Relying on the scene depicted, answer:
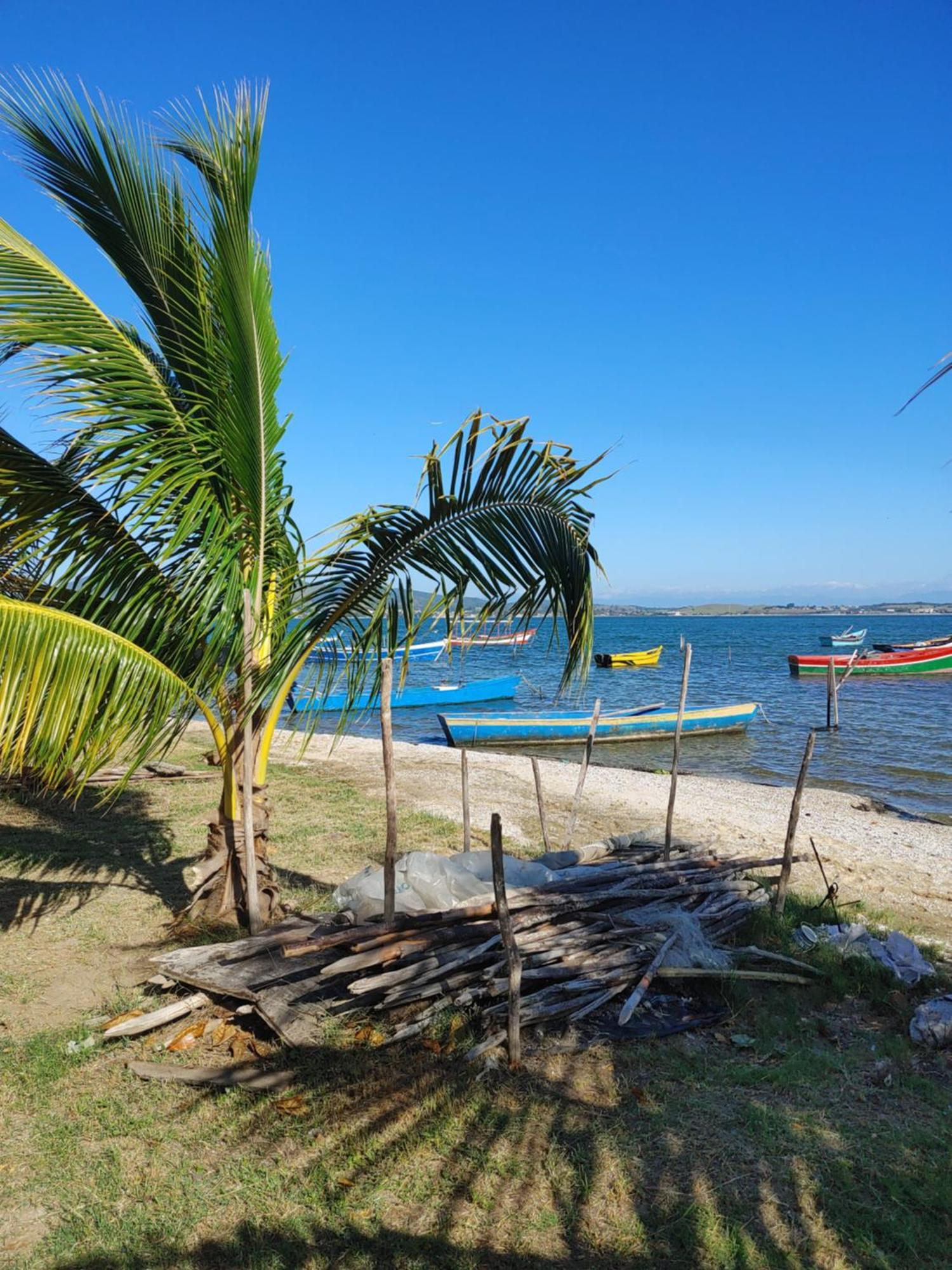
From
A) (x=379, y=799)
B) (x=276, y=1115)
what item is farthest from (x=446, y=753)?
A: (x=276, y=1115)

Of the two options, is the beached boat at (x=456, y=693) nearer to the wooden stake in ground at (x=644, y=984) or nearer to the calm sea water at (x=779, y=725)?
the calm sea water at (x=779, y=725)

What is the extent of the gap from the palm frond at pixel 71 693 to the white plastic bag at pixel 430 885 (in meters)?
2.44

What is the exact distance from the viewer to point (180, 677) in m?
5.12

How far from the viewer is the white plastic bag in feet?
21.0

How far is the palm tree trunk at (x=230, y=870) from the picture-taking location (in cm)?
616

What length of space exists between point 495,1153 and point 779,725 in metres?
25.8

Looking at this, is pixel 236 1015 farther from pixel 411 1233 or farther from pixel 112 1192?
pixel 411 1233

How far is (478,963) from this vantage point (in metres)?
5.56

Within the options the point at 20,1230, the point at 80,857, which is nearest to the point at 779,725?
the point at 80,857

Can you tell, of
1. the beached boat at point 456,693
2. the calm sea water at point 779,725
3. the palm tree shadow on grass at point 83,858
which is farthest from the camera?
the beached boat at point 456,693

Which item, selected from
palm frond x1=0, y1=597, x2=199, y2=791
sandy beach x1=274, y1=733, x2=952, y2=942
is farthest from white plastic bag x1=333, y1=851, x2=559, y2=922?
sandy beach x1=274, y1=733, x2=952, y2=942

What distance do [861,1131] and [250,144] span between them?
21.9 ft

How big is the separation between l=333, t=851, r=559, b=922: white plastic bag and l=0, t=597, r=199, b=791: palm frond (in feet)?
8.02

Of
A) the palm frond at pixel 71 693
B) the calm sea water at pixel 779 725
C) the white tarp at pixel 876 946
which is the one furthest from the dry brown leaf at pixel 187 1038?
the white tarp at pixel 876 946
